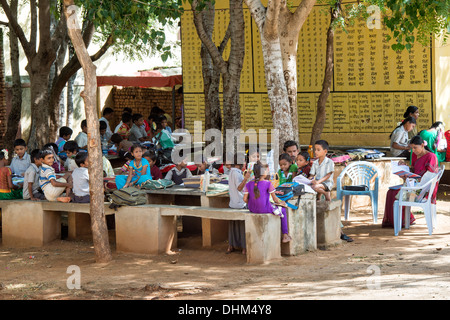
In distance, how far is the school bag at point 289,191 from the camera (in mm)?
8875

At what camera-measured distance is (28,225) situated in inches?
417

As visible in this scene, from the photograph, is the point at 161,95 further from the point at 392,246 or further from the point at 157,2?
the point at 392,246

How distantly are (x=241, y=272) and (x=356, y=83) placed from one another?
710cm

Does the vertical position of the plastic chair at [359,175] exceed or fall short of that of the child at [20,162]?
it falls short

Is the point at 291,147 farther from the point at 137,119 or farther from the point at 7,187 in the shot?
the point at 137,119

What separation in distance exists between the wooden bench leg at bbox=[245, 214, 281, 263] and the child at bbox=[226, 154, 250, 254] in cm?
56

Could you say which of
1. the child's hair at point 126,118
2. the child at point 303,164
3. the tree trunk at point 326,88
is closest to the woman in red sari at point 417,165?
the child at point 303,164

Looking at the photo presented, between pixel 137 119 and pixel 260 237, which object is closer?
pixel 260 237

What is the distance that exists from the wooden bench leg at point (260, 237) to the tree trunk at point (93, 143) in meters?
1.94

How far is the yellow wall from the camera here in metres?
13.5

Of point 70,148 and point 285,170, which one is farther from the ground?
point 70,148

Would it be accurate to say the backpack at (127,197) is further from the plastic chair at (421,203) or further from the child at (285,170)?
the plastic chair at (421,203)

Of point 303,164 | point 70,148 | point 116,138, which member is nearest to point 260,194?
point 303,164

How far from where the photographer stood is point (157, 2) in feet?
36.5
